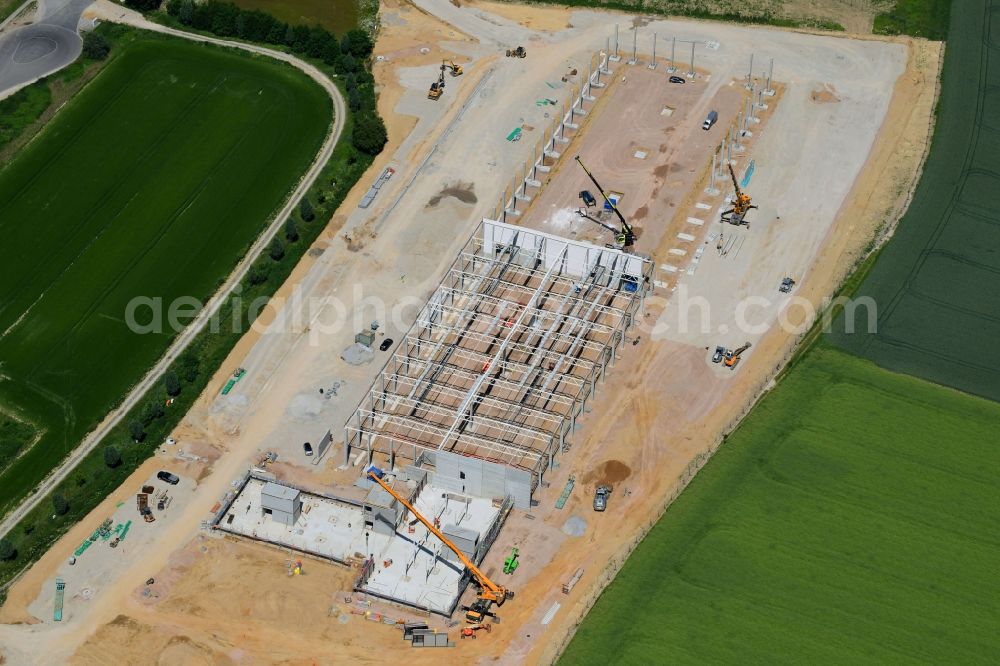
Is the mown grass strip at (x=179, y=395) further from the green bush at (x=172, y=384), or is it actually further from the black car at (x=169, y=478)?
the black car at (x=169, y=478)

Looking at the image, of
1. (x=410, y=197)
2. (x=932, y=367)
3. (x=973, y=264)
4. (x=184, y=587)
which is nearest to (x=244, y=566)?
(x=184, y=587)

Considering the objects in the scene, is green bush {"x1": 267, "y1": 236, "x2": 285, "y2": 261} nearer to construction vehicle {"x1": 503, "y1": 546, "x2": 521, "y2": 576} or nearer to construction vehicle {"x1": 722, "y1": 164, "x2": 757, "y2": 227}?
construction vehicle {"x1": 503, "y1": 546, "x2": 521, "y2": 576}

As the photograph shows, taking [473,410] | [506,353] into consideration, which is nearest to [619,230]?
[506,353]

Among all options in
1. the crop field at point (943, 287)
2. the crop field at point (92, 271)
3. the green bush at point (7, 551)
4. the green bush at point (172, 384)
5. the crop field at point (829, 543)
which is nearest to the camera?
the crop field at point (829, 543)

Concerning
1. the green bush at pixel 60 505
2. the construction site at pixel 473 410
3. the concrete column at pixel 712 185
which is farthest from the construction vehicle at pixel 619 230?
the green bush at pixel 60 505

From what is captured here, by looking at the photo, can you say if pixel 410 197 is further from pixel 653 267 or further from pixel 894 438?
pixel 894 438

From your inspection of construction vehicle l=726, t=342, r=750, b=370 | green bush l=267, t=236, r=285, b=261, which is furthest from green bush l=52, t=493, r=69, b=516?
construction vehicle l=726, t=342, r=750, b=370

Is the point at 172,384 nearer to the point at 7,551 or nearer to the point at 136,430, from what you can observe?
the point at 136,430

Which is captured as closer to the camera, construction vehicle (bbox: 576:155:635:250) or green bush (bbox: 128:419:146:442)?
green bush (bbox: 128:419:146:442)

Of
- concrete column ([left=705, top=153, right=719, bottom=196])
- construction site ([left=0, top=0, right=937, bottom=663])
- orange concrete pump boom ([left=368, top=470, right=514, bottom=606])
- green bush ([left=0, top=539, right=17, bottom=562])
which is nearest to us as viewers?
orange concrete pump boom ([left=368, top=470, right=514, bottom=606])

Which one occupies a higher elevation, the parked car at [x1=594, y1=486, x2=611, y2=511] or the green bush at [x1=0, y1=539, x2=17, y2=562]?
the parked car at [x1=594, y1=486, x2=611, y2=511]
